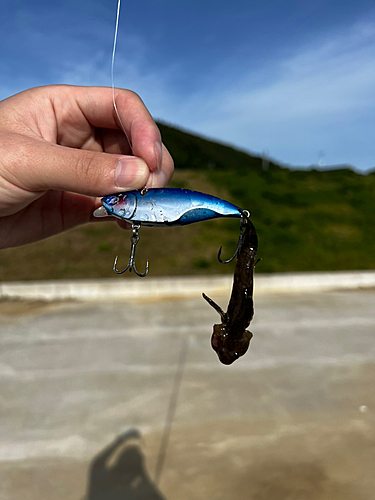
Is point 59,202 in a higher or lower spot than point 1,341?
higher

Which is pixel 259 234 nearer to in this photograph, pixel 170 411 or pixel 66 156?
pixel 170 411

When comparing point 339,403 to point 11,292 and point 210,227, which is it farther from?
point 210,227

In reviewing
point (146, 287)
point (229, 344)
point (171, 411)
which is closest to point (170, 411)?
point (171, 411)

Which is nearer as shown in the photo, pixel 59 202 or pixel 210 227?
pixel 59 202

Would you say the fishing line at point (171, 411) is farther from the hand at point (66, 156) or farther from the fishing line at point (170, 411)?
the hand at point (66, 156)

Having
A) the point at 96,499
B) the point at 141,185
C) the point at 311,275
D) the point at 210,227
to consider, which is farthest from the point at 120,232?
Answer: the point at 141,185

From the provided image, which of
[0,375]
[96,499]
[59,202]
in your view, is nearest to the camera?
[59,202]

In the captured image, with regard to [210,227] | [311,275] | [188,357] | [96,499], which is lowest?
[96,499]
